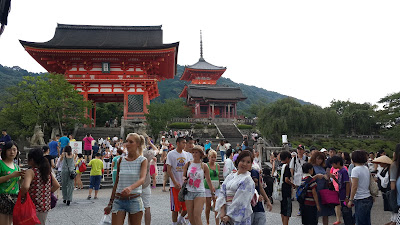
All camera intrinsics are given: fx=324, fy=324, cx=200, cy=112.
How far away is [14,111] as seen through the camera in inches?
830

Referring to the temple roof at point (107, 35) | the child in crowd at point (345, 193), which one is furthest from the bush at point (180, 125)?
the child in crowd at point (345, 193)

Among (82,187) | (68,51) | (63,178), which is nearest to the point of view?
(63,178)

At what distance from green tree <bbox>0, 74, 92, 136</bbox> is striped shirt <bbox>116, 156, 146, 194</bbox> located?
16.7 metres

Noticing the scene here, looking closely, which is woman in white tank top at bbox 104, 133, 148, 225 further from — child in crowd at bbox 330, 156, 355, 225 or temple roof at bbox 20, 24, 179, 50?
temple roof at bbox 20, 24, 179, 50

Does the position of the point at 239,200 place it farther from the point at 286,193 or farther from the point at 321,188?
the point at 321,188

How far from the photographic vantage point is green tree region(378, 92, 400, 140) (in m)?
35.5

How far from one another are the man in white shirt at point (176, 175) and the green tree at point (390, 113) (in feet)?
113

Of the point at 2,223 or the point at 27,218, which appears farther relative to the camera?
the point at 2,223

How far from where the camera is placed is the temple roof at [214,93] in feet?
148

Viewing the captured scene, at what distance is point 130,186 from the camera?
385 centimetres

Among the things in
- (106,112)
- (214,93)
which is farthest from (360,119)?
(106,112)

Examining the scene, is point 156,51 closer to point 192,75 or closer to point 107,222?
point 107,222

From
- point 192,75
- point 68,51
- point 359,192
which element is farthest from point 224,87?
point 359,192

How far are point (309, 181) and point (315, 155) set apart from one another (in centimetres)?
77
